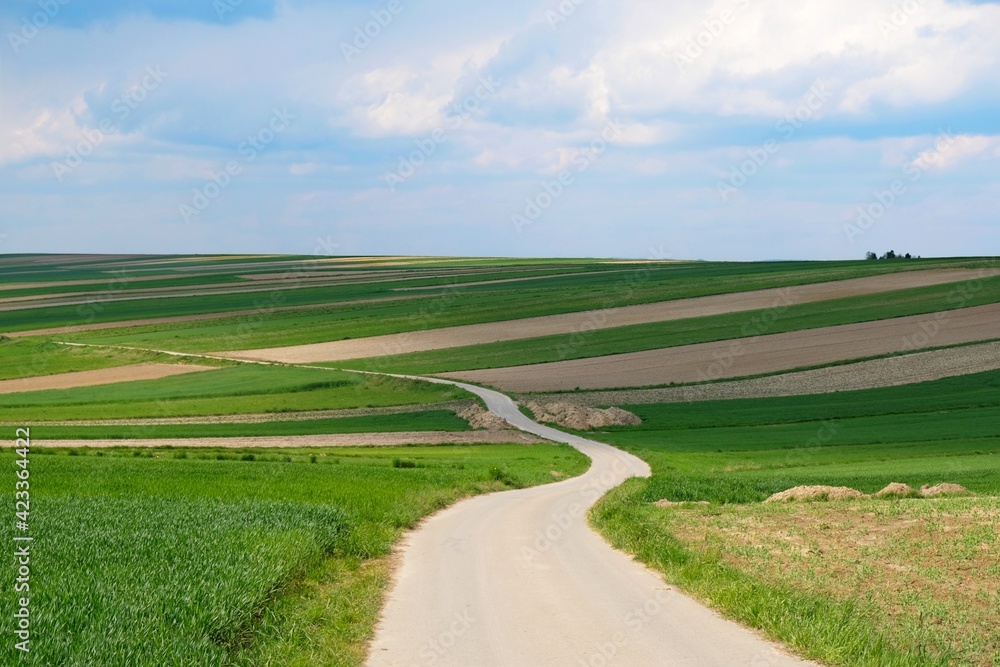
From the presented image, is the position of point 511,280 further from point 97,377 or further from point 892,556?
point 892,556

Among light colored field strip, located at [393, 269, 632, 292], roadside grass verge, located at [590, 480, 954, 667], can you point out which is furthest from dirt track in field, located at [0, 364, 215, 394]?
light colored field strip, located at [393, 269, 632, 292]

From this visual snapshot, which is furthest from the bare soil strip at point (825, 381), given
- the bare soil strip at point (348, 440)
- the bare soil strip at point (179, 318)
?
the bare soil strip at point (179, 318)

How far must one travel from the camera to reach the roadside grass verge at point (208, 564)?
10.6m

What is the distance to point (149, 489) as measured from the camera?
91.5 ft

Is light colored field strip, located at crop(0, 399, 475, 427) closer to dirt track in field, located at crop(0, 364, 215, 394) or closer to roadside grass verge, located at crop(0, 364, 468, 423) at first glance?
roadside grass verge, located at crop(0, 364, 468, 423)

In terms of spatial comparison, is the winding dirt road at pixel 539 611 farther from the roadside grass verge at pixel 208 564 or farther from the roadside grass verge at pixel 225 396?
the roadside grass verge at pixel 225 396

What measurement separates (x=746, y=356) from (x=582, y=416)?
23.9 meters

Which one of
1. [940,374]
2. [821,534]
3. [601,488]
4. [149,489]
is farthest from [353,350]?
[821,534]

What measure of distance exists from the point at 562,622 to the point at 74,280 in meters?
193

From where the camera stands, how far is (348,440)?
185 ft

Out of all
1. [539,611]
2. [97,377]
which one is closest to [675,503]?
[539,611]

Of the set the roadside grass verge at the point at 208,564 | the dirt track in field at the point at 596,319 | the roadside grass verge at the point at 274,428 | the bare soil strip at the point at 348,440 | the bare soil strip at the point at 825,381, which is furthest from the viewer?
the dirt track in field at the point at 596,319

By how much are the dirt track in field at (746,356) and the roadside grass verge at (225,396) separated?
319 inches

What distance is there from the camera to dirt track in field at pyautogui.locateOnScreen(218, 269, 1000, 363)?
94.0 m
